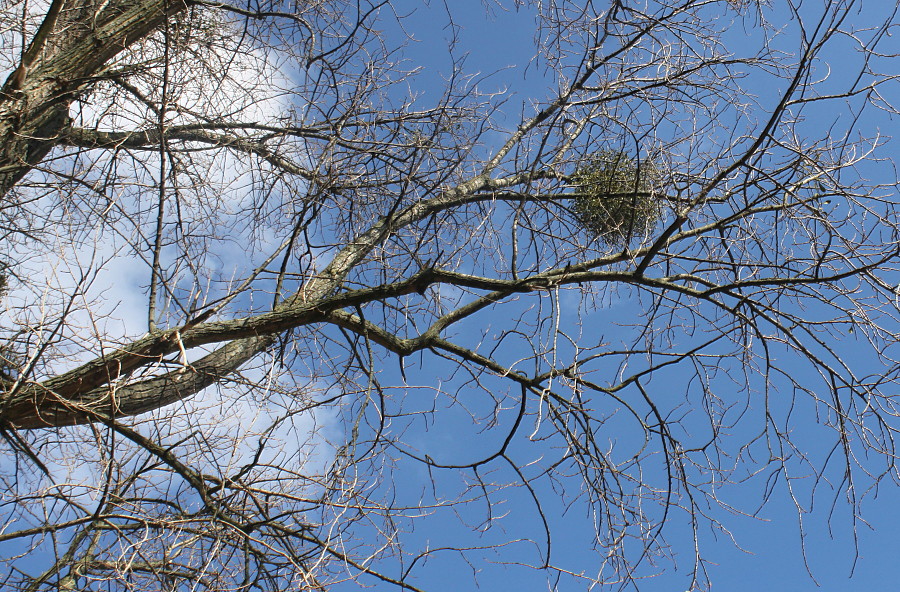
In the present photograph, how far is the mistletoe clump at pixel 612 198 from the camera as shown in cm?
425

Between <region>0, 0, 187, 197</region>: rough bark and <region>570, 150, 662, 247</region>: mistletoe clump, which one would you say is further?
<region>570, 150, 662, 247</region>: mistletoe clump

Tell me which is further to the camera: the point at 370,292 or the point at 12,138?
the point at 12,138

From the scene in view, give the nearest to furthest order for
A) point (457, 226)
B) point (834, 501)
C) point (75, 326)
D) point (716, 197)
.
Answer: point (75, 326) < point (834, 501) < point (716, 197) < point (457, 226)

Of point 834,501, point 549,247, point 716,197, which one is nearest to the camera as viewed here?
point 834,501

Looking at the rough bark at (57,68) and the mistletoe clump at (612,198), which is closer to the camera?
the rough bark at (57,68)

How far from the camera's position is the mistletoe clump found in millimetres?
4250

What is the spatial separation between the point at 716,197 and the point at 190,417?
289 cm

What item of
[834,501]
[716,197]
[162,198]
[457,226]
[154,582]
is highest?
[457,226]

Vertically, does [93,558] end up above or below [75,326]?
below

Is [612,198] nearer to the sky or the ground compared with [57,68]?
nearer to the ground

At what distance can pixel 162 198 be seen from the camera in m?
3.50

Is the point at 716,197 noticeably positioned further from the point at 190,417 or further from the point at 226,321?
the point at 190,417

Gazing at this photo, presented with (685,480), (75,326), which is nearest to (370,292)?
(75,326)

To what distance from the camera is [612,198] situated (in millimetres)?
4375
